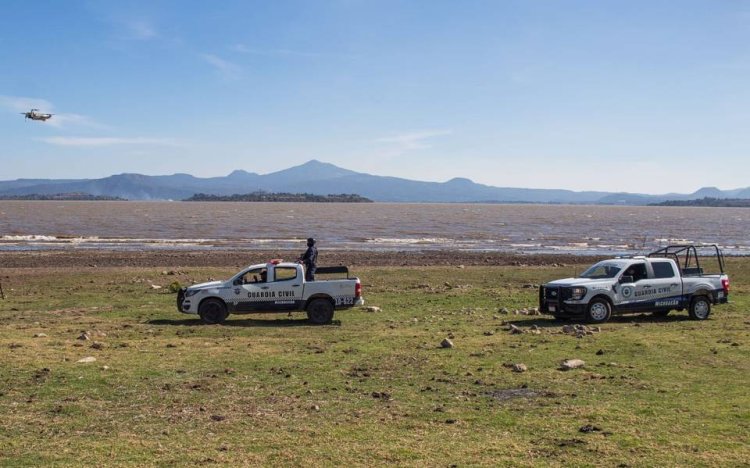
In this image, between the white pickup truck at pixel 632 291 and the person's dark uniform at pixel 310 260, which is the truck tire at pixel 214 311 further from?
the white pickup truck at pixel 632 291

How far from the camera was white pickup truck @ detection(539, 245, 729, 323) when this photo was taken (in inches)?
806

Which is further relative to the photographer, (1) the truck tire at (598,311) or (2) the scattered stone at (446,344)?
(1) the truck tire at (598,311)

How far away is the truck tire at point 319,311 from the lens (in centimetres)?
2078

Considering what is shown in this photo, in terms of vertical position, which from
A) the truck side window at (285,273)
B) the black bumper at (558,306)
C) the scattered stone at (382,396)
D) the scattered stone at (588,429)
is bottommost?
the scattered stone at (382,396)

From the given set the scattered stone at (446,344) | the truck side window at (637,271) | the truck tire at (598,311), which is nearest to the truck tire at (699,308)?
the truck side window at (637,271)

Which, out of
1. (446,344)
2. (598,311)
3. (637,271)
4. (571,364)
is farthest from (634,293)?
(571,364)

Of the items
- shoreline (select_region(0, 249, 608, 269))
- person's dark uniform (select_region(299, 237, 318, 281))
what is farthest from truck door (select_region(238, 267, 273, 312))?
shoreline (select_region(0, 249, 608, 269))

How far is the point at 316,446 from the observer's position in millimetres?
9344

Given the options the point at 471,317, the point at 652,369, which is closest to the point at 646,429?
the point at 652,369

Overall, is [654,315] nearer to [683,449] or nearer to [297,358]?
[297,358]

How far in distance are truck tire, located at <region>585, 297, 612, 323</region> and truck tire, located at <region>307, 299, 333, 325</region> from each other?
7.34 meters

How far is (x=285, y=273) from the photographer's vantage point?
21281 mm

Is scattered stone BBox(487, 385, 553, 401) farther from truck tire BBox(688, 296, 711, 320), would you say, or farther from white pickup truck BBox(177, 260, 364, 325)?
truck tire BBox(688, 296, 711, 320)

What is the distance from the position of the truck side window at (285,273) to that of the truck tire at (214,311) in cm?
176
